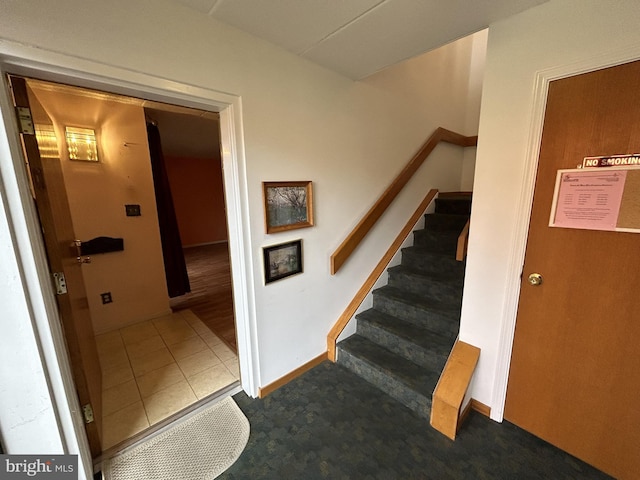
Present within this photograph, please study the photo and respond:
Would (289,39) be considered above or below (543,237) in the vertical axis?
above

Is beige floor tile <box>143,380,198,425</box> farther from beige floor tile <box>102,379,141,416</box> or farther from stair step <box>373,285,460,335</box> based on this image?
stair step <box>373,285,460,335</box>

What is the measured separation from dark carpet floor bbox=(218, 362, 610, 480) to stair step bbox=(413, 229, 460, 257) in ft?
4.63

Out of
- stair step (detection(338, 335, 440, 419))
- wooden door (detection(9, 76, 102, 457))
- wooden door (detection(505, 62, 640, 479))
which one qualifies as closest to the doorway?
wooden door (detection(9, 76, 102, 457))

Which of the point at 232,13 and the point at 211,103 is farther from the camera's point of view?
the point at 211,103

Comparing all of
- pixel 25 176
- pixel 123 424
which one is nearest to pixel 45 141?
pixel 25 176

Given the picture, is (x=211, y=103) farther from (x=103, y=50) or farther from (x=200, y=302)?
(x=200, y=302)

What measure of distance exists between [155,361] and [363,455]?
192cm

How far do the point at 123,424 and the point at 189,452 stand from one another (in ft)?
1.77

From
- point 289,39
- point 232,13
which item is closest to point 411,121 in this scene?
point 289,39

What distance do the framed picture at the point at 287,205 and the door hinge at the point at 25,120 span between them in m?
1.05

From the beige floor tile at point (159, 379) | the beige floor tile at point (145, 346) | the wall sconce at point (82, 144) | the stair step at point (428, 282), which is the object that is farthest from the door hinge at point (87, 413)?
the stair step at point (428, 282)

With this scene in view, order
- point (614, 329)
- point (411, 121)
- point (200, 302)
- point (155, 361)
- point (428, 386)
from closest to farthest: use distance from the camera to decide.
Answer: point (614, 329)
point (428, 386)
point (155, 361)
point (411, 121)
point (200, 302)

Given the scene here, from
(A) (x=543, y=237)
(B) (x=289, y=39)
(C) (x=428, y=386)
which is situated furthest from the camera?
(C) (x=428, y=386)

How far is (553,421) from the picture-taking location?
4.81 feet
